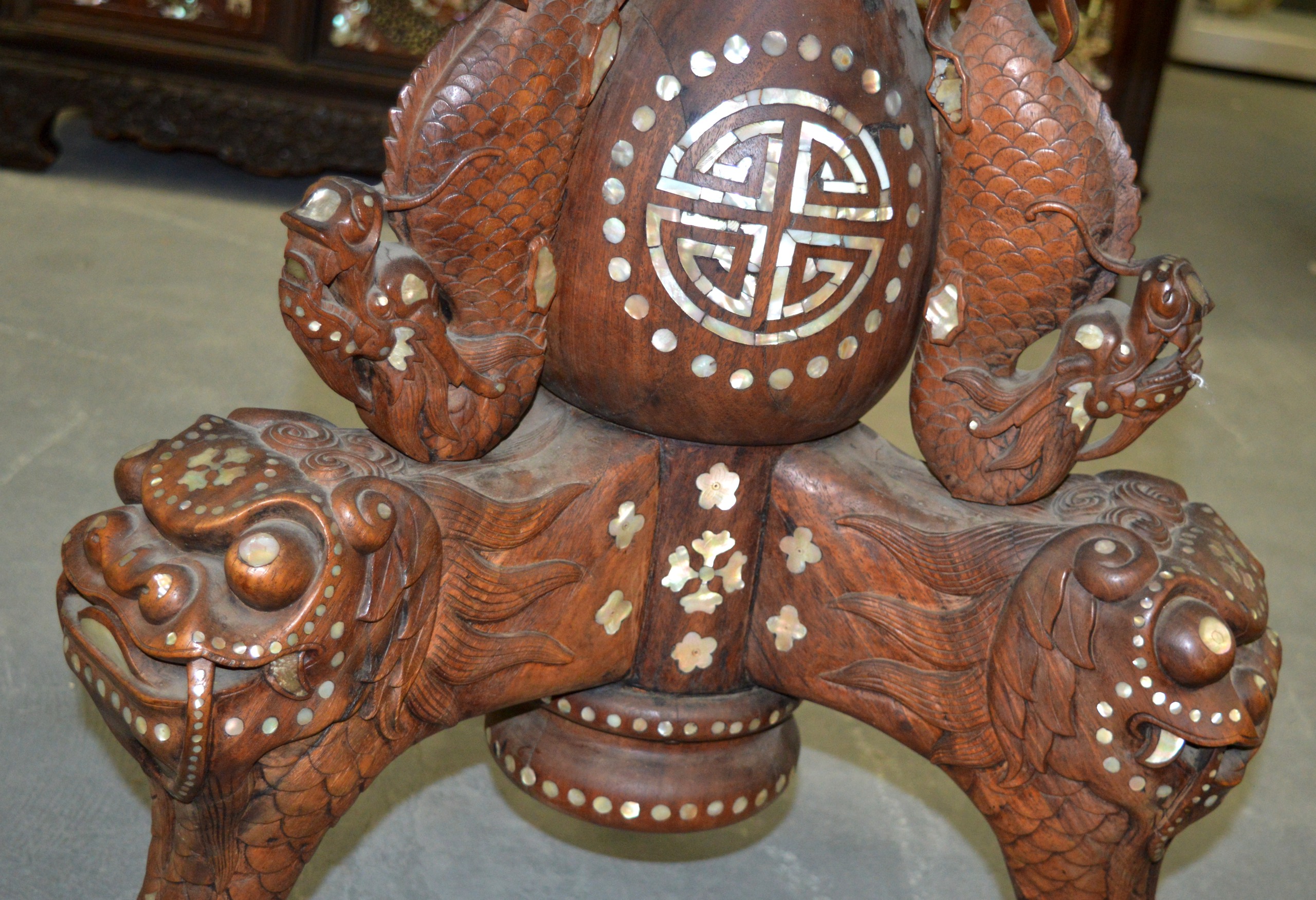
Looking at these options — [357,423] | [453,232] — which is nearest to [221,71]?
[357,423]

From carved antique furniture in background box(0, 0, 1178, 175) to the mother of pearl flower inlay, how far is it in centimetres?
159

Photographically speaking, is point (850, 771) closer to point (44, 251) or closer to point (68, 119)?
point (44, 251)

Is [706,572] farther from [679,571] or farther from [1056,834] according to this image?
[1056,834]

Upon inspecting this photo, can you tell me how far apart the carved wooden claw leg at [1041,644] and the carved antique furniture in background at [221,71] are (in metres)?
1.61

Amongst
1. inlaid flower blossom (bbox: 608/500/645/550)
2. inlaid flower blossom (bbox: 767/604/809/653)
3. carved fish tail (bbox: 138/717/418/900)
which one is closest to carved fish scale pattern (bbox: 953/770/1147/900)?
inlaid flower blossom (bbox: 767/604/809/653)

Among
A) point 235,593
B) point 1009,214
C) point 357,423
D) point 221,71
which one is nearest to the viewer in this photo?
point 235,593

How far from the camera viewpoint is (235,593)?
1.96 feet

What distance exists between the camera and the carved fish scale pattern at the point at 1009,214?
2.25ft

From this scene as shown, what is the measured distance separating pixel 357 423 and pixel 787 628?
0.90 meters

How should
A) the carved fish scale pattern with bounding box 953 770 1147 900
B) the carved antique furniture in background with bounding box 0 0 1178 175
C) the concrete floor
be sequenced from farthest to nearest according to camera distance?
the carved antique furniture in background with bounding box 0 0 1178 175 → the concrete floor → the carved fish scale pattern with bounding box 953 770 1147 900

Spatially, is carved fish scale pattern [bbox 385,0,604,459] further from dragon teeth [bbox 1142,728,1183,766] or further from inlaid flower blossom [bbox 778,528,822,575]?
dragon teeth [bbox 1142,728,1183,766]

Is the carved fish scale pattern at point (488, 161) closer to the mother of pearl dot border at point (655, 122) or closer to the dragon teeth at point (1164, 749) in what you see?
the mother of pearl dot border at point (655, 122)

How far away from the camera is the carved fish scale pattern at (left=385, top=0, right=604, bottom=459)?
626 mm

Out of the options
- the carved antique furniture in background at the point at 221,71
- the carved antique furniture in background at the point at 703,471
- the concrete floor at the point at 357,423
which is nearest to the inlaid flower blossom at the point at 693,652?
the carved antique furniture in background at the point at 703,471
